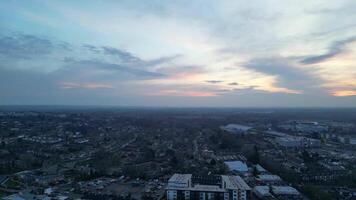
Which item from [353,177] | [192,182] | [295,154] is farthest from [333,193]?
[295,154]

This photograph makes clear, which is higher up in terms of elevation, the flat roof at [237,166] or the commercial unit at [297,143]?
the commercial unit at [297,143]

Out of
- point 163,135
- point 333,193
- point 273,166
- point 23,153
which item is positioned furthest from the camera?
point 163,135

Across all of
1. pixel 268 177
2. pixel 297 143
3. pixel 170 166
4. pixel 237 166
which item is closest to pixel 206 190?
pixel 268 177

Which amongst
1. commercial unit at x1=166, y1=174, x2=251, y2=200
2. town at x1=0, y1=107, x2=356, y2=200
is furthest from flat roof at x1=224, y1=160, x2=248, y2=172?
commercial unit at x1=166, y1=174, x2=251, y2=200

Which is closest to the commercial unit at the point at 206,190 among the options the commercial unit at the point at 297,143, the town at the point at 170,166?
the town at the point at 170,166

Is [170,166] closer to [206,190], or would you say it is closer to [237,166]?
[237,166]

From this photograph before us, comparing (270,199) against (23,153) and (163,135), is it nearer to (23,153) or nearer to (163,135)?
(23,153)

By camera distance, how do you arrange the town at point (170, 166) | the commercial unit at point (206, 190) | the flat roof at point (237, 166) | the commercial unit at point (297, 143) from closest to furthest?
the commercial unit at point (206, 190), the town at point (170, 166), the flat roof at point (237, 166), the commercial unit at point (297, 143)

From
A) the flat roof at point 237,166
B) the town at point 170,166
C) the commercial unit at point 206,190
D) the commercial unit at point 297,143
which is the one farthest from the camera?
the commercial unit at point 297,143

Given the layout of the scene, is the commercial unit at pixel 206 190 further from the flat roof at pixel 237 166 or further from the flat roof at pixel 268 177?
the flat roof at pixel 237 166

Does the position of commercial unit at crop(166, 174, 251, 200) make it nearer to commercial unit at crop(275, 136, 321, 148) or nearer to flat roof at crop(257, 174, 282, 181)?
flat roof at crop(257, 174, 282, 181)

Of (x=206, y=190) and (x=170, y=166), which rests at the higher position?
(x=206, y=190)
